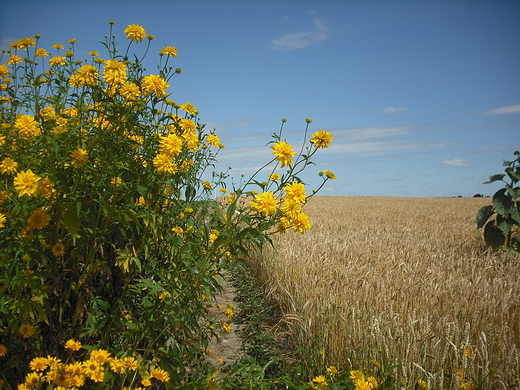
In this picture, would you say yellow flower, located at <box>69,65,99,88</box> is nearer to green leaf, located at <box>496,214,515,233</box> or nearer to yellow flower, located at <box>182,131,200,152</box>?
yellow flower, located at <box>182,131,200,152</box>

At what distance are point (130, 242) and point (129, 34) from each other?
1.28 metres

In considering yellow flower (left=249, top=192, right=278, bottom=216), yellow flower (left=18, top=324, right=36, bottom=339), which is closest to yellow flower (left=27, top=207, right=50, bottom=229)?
yellow flower (left=18, top=324, right=36, bottom=339)

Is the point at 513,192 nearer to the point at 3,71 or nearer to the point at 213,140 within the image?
the point at 213,140

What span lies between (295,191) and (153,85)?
3.13 ft

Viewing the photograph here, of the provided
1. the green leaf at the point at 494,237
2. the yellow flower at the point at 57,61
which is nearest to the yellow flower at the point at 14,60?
the yellow flower at the point at 57,61

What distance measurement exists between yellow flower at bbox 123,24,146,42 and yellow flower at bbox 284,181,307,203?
53.5 inches

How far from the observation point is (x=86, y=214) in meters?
1.76

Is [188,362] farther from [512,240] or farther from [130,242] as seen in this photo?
[512,240]

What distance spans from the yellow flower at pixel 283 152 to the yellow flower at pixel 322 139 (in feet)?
0.84

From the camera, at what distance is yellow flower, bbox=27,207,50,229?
1.67m

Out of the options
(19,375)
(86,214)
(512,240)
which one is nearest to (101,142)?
(86,214)

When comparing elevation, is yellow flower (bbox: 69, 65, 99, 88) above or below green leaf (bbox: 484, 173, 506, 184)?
above

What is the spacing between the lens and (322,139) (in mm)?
2121

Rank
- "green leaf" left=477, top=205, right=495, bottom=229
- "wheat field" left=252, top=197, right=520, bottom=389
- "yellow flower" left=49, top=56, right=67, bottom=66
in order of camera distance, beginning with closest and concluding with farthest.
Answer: "wheat field" left=252, top=197, right=520, bottom=389, "yellow flower" left=49, top=56, right=67, bottom=66, "green leaf" left=477, top=205, right=495, bottom=229
